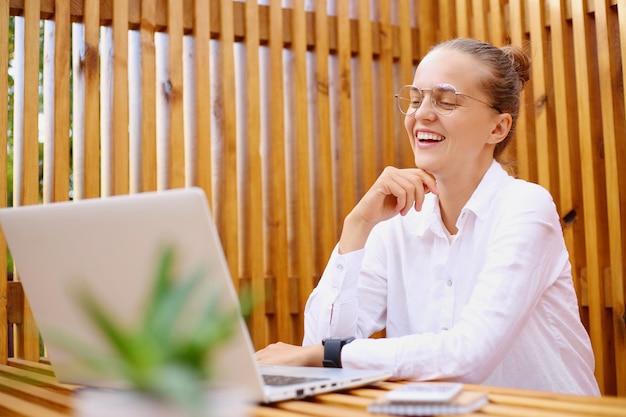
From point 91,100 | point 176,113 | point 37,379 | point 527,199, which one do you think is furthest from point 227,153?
point 37,379

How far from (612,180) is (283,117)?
1241 mm

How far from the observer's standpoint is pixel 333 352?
1547mm

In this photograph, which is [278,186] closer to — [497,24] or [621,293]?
[497,24]

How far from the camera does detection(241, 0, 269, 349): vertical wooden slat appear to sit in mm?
2924

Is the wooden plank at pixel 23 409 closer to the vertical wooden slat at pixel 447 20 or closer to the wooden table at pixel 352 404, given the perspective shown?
the wooden table at pixel 352 404

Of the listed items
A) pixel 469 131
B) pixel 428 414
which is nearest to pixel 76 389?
pixel 428 414

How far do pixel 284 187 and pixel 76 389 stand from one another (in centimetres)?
178

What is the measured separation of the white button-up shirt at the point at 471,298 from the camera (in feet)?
4.94

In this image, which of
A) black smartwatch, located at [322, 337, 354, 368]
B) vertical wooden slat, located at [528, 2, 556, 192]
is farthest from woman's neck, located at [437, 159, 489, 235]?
vertical wooden slat, located at [528, 2, 556, 192]

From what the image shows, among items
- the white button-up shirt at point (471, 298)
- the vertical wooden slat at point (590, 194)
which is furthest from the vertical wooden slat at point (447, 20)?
the white button-up shirt at point (471, 298)

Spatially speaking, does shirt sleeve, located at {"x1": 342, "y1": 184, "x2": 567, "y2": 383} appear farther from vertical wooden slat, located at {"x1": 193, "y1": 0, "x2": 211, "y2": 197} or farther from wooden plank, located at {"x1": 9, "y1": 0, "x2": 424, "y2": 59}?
wooden plank, located at {"x1": 9, "y1": 0, "x2": 424, "y2": 59}

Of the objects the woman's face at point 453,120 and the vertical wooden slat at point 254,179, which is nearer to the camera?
the woman's face at point 453,120

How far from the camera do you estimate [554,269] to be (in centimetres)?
179

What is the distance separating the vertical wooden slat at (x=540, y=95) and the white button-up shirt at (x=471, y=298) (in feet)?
3.04
